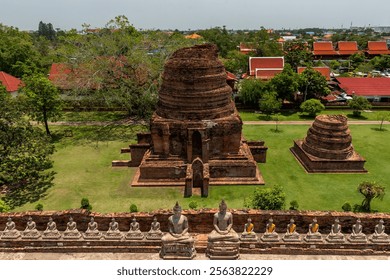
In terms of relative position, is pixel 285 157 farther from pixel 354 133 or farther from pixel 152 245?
pixel 152 245

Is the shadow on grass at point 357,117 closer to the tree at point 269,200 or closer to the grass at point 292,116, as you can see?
the grass at point 292,116

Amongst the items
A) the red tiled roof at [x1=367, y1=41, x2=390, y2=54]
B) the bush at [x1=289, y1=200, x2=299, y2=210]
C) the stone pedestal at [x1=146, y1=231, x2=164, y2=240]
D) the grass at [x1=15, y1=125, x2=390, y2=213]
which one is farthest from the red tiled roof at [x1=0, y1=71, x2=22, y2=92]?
the red tiled roof at [x1=367, y1=41, x2=390, y2=54]

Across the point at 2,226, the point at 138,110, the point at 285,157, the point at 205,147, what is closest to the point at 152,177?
the point at 205,147

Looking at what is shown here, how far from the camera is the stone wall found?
1397 cm

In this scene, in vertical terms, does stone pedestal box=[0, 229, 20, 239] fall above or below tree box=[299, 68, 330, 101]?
below

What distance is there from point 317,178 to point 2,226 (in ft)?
64.6

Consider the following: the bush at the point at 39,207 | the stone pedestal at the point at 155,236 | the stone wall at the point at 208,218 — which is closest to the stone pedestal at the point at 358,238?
the stone wall at the point at 208,218

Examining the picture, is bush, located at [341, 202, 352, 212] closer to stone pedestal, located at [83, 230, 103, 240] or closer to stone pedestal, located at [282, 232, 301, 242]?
stone pedestal, located at [282, 232, 301, 242]

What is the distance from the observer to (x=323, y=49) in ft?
267

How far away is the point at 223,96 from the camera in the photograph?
22.6 m

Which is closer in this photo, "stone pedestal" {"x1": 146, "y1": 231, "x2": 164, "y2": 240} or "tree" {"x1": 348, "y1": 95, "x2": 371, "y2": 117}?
"stone pedestal" {"x1": 146, "y1": 231, "x2": 164, "y2": 240}

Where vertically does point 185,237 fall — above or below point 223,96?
below

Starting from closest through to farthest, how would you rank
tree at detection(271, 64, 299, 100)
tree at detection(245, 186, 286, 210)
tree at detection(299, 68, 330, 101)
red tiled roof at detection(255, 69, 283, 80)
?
tree at detection(245, 186, 286, 210), tree at detection(271, 64, 299, 100), tree at detection(299, 68, 330, 101), red tiled roof at detection(255, 69, 283, 80)

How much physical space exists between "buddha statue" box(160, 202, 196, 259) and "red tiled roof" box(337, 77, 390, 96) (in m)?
39.3
